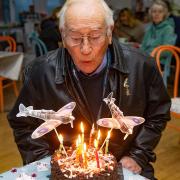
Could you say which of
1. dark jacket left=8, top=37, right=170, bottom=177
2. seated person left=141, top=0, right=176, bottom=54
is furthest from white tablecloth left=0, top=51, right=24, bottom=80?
dark jacket left=8, top=37, right=170, bottom=177

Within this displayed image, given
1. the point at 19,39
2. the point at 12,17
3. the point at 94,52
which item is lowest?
the point at 19,39

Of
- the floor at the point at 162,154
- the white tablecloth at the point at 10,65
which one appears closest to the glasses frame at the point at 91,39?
the floor at the point at 162,154

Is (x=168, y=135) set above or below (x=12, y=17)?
below

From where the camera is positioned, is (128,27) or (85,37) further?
(128,27)

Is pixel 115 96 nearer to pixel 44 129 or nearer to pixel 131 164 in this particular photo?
pixel 131 164

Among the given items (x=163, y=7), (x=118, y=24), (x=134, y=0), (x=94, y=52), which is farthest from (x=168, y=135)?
(x=134, y=0)

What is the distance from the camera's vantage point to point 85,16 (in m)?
1.17

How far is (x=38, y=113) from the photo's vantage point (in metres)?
1.11

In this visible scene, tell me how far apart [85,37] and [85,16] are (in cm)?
7

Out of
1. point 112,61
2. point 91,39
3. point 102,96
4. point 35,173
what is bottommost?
point 35,173

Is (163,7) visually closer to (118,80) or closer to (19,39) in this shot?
(19,39)

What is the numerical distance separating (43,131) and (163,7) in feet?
12.0

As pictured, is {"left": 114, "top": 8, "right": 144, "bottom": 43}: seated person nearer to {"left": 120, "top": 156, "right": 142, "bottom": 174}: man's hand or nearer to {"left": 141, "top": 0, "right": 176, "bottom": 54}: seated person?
{"left": 141, "top": 0, "right": 176, "bottom": 54}: seated person

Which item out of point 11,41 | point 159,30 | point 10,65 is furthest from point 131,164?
point 11,41
